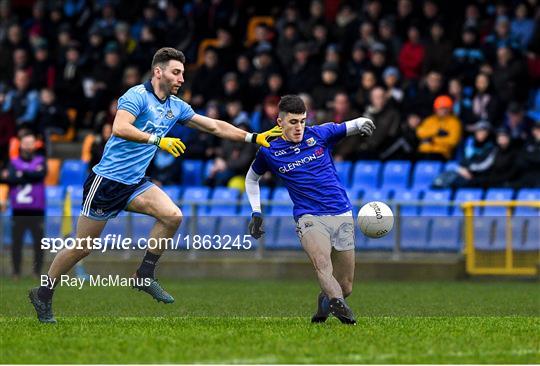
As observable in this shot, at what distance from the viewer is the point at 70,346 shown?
1002cm

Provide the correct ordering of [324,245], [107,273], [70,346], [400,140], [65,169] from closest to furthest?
[70,346] < [324,245] < [107,273] < [400,140] < [65,169]

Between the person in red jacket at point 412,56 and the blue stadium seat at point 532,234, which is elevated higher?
the person in red jacket at point 412,56

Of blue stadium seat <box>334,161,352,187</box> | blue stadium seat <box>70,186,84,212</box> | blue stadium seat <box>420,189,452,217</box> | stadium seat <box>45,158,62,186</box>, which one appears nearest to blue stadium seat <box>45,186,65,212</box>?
blue stadium seat <box>70,186,84,212</box>

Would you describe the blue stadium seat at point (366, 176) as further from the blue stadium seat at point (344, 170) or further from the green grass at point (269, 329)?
the green grass at point (269, 329)

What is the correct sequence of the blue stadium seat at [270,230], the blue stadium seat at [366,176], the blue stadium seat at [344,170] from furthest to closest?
1. the blue stadium seat at [344,170]
2. the blue stadium seat at [366,176]
3. the blue stadium seat at [270,230]

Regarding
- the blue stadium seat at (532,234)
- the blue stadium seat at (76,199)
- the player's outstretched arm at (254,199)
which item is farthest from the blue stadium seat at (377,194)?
the player's outstretched arm at (254,199)

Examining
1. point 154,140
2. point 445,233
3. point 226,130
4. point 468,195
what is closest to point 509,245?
point 445,233

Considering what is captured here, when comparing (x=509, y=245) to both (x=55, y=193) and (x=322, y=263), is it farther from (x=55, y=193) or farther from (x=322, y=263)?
(x=322, y=263)

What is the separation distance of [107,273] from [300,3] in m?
8.92

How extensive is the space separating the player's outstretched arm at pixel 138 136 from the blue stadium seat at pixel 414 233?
28.5 feet

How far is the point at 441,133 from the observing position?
21.8 meters

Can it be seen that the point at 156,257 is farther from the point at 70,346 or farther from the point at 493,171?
the point at 493,171

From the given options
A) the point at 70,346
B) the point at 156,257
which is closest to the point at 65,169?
the point at 156,257

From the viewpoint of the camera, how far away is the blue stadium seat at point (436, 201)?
65.9 ft
